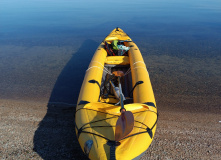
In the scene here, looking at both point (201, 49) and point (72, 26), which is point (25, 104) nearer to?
point (201, 49)

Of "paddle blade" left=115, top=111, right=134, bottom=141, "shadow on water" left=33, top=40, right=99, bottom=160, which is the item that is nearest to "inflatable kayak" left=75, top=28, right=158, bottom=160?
"paddle blade" left=115, top=111, right=134, bottom=141

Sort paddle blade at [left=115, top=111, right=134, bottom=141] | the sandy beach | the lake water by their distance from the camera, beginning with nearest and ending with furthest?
paddle blade at [left=115, top=111, right=134, bottom=141] < the sandy beach < the lake water

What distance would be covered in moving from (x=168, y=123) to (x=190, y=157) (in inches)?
36.9

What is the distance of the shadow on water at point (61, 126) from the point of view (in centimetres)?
318

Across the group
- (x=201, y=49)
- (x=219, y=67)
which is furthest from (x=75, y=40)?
(x=219, y=67)

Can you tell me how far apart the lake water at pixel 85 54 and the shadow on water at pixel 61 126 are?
4 cm

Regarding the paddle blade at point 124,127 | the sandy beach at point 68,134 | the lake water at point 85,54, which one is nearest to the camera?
the paddle blade at point 124,127

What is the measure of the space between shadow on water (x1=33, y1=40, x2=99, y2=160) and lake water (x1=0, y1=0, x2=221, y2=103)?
0.13 feet

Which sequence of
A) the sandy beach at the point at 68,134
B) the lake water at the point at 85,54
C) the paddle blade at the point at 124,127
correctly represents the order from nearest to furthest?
the paddle blade at the point at 124,127 < the sandy beach at the point at 68,134 < the lake water at the point at 85,54

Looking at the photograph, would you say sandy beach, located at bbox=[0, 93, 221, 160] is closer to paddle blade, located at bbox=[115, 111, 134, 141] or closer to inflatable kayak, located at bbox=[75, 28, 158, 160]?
inflatable kayak, located at bbox=[75, 28, 158, 160]

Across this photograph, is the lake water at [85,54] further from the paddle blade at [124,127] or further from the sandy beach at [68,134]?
the paddle blade at [124,127]

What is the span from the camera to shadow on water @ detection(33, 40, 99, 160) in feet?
10.4

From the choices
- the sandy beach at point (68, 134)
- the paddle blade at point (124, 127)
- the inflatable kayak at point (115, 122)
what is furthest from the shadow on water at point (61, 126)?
the paddle blade at point (124, 127)

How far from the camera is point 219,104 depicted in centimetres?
470
